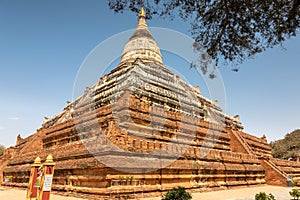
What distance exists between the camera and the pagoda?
38.8 ft

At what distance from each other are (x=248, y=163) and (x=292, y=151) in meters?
32.4

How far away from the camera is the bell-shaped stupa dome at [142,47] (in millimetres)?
35219

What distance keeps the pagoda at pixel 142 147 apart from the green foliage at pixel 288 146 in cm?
1961

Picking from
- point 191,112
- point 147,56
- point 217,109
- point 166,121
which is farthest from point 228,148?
point 147,56

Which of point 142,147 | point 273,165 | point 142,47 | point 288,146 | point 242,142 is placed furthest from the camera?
point 288,146

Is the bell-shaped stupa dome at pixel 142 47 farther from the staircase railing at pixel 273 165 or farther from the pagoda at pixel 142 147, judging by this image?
the staircase railing at pixel 273 165

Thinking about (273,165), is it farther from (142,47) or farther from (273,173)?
(142,47)

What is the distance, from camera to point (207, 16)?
29.8 ft

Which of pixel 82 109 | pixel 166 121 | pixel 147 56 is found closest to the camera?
pixel 166 121

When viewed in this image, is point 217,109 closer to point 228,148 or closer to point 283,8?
point 228,148

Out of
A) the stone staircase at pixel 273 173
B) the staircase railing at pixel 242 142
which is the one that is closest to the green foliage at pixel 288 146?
the staircase railing at pixel 242 142

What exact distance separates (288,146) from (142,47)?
121 feet

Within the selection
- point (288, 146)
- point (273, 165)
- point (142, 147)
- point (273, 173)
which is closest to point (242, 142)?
point (273, 165)

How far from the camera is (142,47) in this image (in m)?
36.4
